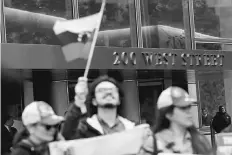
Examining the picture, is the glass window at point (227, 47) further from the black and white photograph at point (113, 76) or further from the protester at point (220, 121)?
the protester at point (220, 121)

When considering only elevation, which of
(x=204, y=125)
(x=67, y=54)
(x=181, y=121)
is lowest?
(x=204, y=125)

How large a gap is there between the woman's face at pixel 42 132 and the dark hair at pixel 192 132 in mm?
844

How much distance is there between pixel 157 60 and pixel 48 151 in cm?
908

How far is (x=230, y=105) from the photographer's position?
18750 millimetres

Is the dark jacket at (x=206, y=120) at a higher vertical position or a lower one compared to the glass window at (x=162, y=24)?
lower

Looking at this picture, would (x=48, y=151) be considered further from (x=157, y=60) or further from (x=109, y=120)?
(x=157, y=60)

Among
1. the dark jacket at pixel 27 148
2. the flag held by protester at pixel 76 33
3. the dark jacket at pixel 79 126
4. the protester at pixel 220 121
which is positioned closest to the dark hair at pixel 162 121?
the dark jacket at pixel 79 126

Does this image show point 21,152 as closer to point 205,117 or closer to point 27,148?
point 27,148

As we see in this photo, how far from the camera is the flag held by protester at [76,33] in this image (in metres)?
6.18

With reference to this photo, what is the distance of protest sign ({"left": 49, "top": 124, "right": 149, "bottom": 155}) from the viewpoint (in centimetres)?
503

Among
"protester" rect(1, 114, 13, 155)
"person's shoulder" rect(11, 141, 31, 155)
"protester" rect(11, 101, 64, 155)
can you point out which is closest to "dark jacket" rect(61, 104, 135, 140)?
"protester" rect(11, 101, 64, 155)

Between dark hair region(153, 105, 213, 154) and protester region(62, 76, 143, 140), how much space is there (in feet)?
0.88

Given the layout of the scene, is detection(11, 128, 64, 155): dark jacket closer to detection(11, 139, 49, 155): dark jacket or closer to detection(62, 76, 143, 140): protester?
detection(11, 139, 49, 155): dark jacket

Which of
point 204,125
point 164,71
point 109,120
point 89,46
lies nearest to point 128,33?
point 164,71
